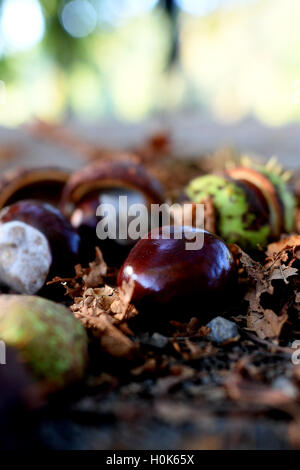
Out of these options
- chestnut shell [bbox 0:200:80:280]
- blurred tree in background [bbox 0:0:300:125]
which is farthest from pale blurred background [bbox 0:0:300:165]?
chestnut shell [bbox 0:200:80:280]

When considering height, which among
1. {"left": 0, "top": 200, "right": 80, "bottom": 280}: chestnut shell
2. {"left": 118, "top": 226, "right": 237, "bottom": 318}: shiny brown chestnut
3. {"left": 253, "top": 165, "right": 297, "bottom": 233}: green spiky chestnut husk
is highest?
{"left": 253, "top": 165, "right": 297, "bottom": 233}: green spiky chestnut husk

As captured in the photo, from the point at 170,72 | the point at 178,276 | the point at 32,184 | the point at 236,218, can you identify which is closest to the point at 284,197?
the point at 236,218

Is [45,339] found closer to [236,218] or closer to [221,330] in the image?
[221,330]

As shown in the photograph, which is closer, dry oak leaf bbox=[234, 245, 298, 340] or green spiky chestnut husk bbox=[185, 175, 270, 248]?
dry oak leaf bbox=[234, 245, 298, 340]

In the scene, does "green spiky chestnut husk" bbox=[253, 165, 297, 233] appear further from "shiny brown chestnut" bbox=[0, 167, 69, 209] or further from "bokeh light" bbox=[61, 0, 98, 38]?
"bokeh light" bbox=[61, 0, 98, 38]

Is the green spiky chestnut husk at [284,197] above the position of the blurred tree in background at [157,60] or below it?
below

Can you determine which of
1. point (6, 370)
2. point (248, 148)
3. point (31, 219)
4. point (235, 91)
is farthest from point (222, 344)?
point (235, 91)

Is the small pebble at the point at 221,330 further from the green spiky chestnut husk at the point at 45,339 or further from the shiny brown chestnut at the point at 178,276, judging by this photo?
the green spiky chestnut husk at the point at 45,339

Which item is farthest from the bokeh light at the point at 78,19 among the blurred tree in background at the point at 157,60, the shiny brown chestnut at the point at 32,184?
the shiny brown chestnut at the point at 32,184
